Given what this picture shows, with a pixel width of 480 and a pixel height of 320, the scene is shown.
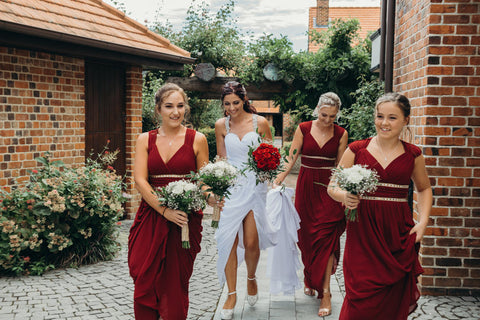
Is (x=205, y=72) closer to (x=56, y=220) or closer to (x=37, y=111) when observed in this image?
(x=37, y=111)

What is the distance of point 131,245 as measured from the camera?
3953mm

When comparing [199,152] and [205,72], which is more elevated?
[205,72]

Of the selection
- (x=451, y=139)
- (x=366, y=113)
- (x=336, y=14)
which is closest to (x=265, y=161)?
(x=451, y=139)

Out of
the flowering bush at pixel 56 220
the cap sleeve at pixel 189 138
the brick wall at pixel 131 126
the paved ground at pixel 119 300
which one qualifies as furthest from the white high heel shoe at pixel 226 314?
the brick wall at pixel 131 126

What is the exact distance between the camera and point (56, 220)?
614cm

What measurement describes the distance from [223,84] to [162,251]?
9.42 metres

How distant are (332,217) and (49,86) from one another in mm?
4922

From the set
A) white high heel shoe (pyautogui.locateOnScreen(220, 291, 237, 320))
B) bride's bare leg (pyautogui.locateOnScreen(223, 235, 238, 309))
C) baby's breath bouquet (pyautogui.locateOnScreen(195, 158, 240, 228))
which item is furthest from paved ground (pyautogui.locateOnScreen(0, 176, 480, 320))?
baby's breath bouquet (pyautogui.locateOnScreen(195, 158, 240, 228))

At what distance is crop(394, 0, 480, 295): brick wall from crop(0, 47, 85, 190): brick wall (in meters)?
5.41

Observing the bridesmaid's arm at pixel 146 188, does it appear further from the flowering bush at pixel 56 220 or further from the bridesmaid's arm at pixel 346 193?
the flowering bush at pixel 56 220

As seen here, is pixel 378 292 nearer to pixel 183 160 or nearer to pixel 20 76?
pixel 183 160

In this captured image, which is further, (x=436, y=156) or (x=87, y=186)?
(x=87, y=186)

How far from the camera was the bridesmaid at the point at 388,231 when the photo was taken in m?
3.43

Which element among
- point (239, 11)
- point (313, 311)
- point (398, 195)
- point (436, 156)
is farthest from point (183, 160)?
point (239, 11)
